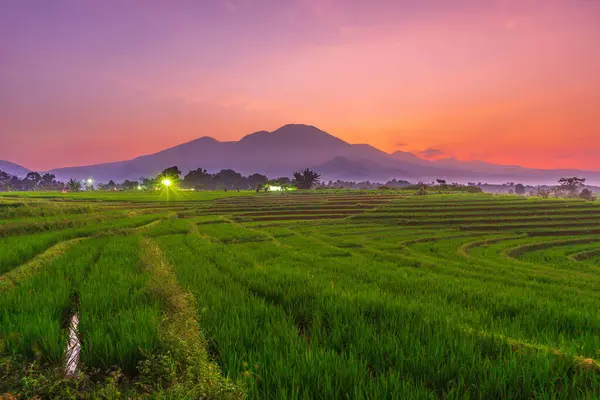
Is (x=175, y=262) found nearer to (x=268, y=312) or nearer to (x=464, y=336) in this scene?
(x=268, y=312)

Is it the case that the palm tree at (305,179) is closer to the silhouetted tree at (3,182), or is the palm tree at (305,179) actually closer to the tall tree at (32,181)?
the tall tree at (32,181)

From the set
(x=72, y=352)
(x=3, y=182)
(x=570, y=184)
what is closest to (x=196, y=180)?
(x=3, y=182)

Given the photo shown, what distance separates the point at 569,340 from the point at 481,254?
22402mm

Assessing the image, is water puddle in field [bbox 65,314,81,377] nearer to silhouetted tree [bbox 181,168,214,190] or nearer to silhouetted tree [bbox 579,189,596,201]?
silhouetted tree [bbox 181,168,214,190]

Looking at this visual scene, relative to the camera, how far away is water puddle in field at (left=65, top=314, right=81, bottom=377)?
3048 millimetres

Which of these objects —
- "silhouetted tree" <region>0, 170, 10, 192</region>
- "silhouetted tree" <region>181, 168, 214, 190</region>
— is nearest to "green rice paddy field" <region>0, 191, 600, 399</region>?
"silhouetted tree" <region>181, 168, 214, 190</region>

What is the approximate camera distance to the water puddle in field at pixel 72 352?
10.0ft

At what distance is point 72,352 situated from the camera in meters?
3.47

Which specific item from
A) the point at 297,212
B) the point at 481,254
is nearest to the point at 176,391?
the point at 481,254

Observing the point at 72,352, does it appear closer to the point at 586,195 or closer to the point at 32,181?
the point at 586,195

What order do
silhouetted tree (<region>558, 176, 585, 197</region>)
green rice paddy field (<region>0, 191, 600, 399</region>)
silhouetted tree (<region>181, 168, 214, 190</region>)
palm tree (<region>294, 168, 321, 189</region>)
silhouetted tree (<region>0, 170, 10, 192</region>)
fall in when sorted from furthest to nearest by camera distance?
silhouetted tree (<region>181, 168, 214, 190</region>), silhouetted tree (<region>0, 170, 10, 192</region>), silhouetted tree (<region>558, 176, 585, 197</region>), palm tree (<region>294, 168, 321, 189</region>), green rice paddy field (<region>0, 191, 600, 399</region>)

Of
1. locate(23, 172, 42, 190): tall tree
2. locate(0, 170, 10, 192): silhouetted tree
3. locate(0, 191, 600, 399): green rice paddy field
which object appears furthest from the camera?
locate(23, 172, 42, 190): tall tree

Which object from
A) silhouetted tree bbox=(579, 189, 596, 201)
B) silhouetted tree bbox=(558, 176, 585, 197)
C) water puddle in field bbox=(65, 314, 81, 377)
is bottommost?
silhouetted tree bbox=(579, 189, 596, 201)

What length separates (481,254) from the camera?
2327 centimetres
